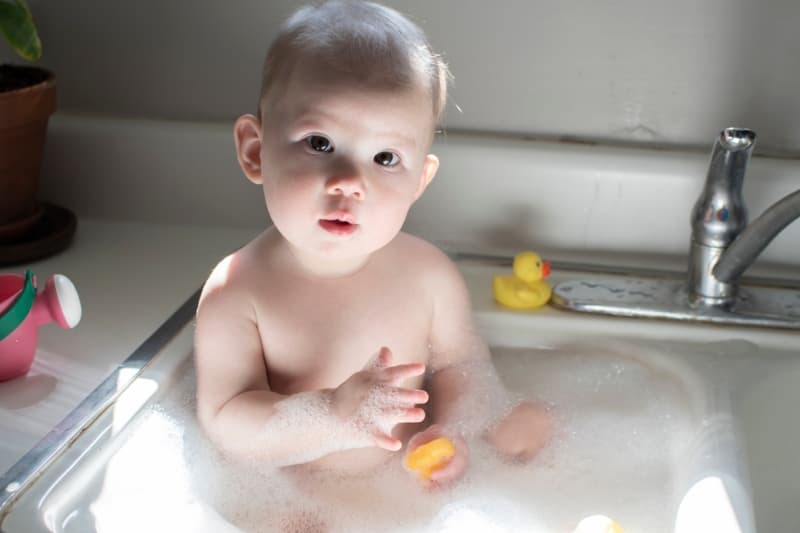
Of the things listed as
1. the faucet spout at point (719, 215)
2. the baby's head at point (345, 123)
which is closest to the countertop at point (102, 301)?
the baby's head at point (345, 123)

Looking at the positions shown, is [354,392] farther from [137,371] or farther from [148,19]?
[148,19]

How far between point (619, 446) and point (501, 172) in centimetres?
36

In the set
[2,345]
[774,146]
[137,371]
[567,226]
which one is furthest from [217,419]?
[774,146]

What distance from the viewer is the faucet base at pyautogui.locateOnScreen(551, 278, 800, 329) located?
105 cm

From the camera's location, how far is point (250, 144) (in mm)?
919

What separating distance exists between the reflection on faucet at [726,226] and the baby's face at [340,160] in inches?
12.1

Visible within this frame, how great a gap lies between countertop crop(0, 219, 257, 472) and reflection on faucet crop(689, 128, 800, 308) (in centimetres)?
52

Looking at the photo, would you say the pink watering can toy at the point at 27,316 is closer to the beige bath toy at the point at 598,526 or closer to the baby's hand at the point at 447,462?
the baby's hand at the point at 447,462

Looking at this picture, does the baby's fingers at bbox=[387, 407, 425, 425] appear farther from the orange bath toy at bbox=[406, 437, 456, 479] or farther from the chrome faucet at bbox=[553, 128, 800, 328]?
the chrome faucet at bbox=[553, 128, 800, 328]

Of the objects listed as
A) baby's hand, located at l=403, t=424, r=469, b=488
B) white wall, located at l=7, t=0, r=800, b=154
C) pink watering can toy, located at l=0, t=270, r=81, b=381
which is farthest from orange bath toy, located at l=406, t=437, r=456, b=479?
white wall, located at l=7, t=0, r=800, b=154

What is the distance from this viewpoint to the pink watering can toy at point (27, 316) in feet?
2.95

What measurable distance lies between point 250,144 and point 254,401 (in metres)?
0.23

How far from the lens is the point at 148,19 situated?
1232 millimetres

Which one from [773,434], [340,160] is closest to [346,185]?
[340,160]
